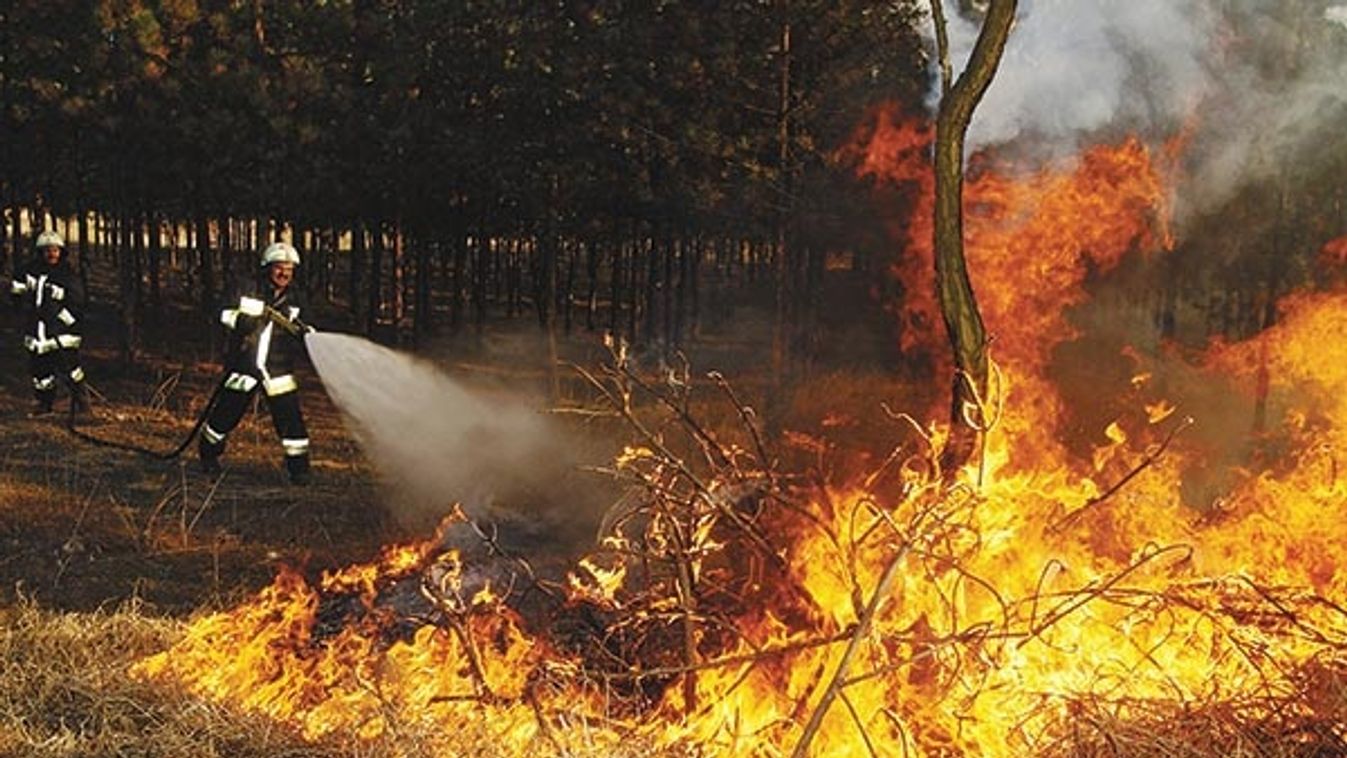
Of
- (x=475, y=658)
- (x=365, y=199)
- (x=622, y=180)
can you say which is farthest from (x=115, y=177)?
(x=475, y=658)

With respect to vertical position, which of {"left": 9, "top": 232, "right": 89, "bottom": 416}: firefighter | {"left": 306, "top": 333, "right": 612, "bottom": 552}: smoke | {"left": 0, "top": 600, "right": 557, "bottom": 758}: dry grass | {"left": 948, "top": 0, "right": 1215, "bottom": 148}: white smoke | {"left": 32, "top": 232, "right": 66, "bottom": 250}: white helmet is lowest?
{"left": 306, "top": 333, "right": 612, "bottom": 552}: smoke

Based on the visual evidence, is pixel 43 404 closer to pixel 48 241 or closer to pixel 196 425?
pixel 48 241

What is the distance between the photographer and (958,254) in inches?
191

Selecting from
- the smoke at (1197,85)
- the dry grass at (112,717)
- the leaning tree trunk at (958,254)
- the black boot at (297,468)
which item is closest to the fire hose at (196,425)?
the black boot at (297,468)

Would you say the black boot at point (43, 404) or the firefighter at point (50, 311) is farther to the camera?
the black boot at point (43, 404)

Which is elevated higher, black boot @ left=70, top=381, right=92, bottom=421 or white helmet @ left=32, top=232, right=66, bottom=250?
white helmet @ left=32, top=232, right=66, bottom=250

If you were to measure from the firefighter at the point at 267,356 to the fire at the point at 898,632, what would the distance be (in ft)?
16.1

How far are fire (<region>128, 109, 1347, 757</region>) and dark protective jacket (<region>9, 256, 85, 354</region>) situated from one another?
29.2ft

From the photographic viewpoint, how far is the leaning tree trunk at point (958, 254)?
188 inches

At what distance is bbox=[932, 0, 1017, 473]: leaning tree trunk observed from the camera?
15.6ft

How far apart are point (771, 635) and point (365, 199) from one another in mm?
16236

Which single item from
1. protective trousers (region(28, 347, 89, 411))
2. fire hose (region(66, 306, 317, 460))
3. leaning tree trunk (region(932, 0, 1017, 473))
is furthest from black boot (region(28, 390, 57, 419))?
leaning tree trunk (region(932, 0, 1017, 473))

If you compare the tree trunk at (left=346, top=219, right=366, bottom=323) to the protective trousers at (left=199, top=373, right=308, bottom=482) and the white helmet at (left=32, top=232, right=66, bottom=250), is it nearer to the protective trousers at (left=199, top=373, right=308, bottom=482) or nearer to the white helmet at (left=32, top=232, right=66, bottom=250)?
the white helmet at (left=32, top=232, right=66, bottom=250)

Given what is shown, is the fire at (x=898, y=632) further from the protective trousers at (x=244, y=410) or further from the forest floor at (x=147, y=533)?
the protective trousers at (x=244, y=410)
